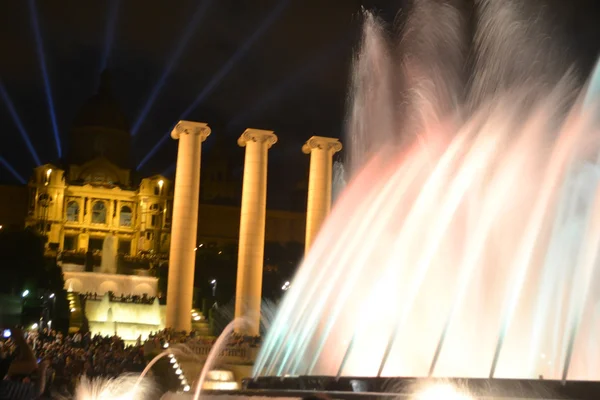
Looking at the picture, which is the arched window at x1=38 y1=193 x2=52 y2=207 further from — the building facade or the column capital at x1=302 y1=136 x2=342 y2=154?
the column capital at x1=302 y1=136 x2=342 y2=154

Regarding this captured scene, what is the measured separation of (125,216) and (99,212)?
2906 mm

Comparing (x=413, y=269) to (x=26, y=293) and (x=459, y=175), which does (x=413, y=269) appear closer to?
(x=459, y=175)

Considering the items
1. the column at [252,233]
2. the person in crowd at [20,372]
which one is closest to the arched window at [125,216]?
the column at [252,233]

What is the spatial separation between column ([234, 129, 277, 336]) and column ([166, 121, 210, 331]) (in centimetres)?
267

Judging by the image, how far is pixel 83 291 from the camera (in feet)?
255

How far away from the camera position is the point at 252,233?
4872cm

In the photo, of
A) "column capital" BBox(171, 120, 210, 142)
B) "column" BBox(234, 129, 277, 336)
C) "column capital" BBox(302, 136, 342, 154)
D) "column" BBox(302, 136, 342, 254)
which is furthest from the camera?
"column" BBox(302, 136, 342, 254)

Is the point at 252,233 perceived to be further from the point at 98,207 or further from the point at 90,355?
the point at 98,207

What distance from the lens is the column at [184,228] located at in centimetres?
4647

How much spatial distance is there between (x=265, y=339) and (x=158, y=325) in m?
21.9

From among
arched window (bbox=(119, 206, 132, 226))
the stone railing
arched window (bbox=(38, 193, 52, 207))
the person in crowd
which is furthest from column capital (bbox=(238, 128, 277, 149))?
arched window (bbox=(119, 206, 132, 226))

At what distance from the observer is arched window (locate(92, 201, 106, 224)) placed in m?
97.9

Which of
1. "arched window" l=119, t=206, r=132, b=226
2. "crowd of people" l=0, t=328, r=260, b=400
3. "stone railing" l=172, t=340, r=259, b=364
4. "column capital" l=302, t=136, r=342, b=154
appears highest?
"column capital" l=302, t=136, r=342, b=154

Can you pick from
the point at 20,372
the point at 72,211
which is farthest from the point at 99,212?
the point at 20,372
